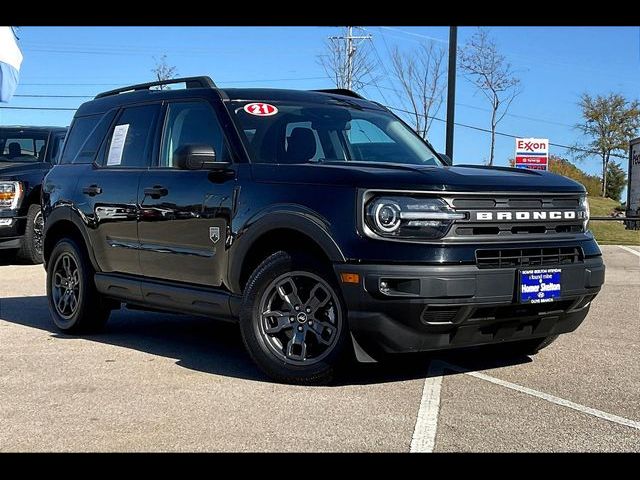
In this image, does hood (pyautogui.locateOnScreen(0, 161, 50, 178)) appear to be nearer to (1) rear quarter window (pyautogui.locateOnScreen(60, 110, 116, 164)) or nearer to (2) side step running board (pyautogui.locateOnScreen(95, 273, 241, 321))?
(1) rear quarter window (pyautogui.locateOnScreen(60, 110, 116, 164))

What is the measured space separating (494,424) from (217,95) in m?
3.13

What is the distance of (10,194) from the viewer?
12570 mm

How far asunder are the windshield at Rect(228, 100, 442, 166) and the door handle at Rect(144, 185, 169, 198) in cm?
74

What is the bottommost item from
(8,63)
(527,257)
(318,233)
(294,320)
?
(294,320)

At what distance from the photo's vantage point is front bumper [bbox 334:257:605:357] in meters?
4.71

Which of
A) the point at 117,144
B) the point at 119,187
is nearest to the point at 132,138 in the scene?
the point at 117,144

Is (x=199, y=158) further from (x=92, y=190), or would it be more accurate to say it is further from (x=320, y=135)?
(x=92, y=190)

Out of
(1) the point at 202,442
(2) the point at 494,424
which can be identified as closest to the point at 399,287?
(2) the point at 494,424

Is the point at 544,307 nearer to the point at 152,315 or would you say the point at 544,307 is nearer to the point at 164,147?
the point at 164,147

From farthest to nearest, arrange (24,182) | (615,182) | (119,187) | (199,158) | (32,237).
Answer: (615,182), (32,237), (24,182), (119,187), (199,158)

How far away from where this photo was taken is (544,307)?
16.9ft

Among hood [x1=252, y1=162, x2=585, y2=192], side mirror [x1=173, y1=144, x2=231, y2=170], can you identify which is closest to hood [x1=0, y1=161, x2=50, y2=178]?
side mirror [x1=173, y1=144, x2=231, y2=170]

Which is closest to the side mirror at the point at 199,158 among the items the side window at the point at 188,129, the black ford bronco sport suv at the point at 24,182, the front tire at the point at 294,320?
the side window at the point at 188,129

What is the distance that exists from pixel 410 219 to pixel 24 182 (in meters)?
9.35
